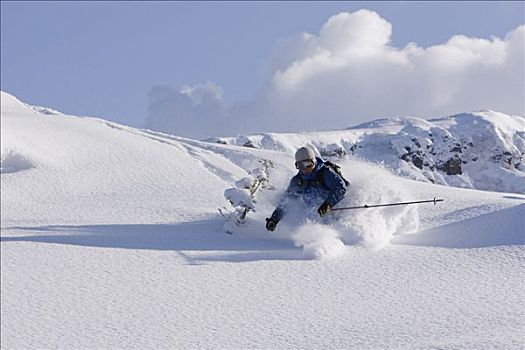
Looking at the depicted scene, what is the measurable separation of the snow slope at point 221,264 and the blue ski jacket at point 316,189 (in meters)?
0.32

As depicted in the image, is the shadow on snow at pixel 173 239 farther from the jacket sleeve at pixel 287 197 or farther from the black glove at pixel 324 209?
the black glove at pixel 324 209

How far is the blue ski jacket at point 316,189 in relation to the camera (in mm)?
9523

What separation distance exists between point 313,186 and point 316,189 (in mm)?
61

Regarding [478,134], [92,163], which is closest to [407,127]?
[478,134]

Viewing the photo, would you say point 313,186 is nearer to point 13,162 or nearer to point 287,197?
point 287,197

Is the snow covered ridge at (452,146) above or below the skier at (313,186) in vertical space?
above

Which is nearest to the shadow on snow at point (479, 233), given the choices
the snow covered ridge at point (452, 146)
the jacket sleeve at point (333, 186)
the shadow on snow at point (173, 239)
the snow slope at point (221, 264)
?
the snow slope at point (221, 264)

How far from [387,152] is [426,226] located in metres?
160

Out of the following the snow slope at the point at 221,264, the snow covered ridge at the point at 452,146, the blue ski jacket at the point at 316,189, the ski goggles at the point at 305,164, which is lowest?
the snow slope at the point at 221,264

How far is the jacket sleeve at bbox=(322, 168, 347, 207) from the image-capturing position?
9.48 meters

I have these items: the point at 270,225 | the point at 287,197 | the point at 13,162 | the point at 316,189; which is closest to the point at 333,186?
the point at 316,189

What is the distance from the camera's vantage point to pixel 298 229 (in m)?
9.46

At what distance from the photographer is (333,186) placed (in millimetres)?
9547

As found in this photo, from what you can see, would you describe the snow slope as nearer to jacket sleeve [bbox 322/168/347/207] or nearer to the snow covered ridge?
jacket sleeve [bbox 322/168/347/207]
